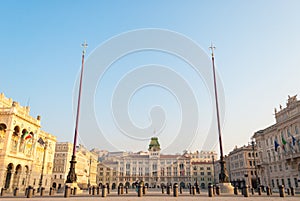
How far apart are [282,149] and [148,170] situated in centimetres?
7282

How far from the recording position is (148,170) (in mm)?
114875

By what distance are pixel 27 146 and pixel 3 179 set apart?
10.8m

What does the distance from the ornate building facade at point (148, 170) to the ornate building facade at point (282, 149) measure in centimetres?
5125

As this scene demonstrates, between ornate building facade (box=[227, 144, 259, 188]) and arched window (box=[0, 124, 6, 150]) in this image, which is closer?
arched window (box=[0, 124, 6, 150])

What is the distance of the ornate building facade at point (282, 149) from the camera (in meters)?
49.2

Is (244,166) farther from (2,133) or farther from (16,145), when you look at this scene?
(2,133)

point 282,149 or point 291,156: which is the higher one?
point 282,149

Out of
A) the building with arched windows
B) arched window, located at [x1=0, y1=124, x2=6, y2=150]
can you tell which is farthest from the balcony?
arched window, located at [x1=0, y1=124, x2=6, y2=150]

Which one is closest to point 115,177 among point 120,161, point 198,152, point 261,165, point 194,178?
point 120,161

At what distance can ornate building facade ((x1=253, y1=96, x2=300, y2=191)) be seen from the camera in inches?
1938

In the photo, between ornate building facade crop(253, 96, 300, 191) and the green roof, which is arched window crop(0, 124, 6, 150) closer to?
ornate building facade crop(253, 96, 300, 191)

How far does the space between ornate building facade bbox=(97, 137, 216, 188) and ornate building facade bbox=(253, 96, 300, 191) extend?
5125cm

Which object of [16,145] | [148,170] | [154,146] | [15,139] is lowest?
[148,170]

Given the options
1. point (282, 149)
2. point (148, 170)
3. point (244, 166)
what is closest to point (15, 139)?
point (282, 149)
